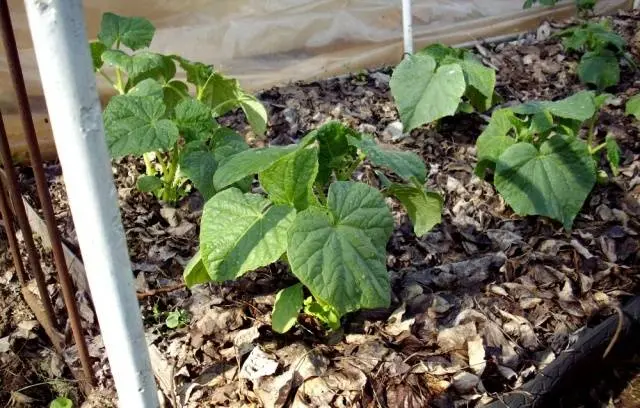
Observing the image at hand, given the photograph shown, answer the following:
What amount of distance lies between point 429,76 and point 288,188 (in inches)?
36.4

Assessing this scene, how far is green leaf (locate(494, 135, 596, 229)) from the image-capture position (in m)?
1.82

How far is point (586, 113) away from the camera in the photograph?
6.00ft

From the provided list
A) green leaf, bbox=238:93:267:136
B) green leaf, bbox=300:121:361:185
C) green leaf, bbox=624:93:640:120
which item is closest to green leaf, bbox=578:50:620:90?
green leaf, bbox=624:93:640:120

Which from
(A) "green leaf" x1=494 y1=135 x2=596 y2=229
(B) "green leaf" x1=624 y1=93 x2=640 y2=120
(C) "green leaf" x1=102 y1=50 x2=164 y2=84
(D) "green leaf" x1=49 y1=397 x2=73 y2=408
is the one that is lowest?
(D) "green leaf" x1=49 y1=397 x2=73 y2=408

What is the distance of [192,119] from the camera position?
174cm

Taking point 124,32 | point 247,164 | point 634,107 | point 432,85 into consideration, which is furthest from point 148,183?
point 634,107

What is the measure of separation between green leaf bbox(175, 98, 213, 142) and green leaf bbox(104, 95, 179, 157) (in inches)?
2.5

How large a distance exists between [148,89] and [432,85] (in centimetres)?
90

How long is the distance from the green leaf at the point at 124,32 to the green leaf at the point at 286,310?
3.28 ft

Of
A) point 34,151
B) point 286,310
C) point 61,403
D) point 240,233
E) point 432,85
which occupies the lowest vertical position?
point 61,403

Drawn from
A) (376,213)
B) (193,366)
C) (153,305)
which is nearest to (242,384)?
(193,366)

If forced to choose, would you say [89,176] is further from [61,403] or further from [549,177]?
[549,177]

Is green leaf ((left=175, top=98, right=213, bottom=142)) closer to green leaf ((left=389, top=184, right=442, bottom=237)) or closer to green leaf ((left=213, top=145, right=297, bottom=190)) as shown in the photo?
green leaf ((left=213, top=145, right=297, bottom=190))

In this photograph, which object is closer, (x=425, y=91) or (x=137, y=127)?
(x=137, y=127)
